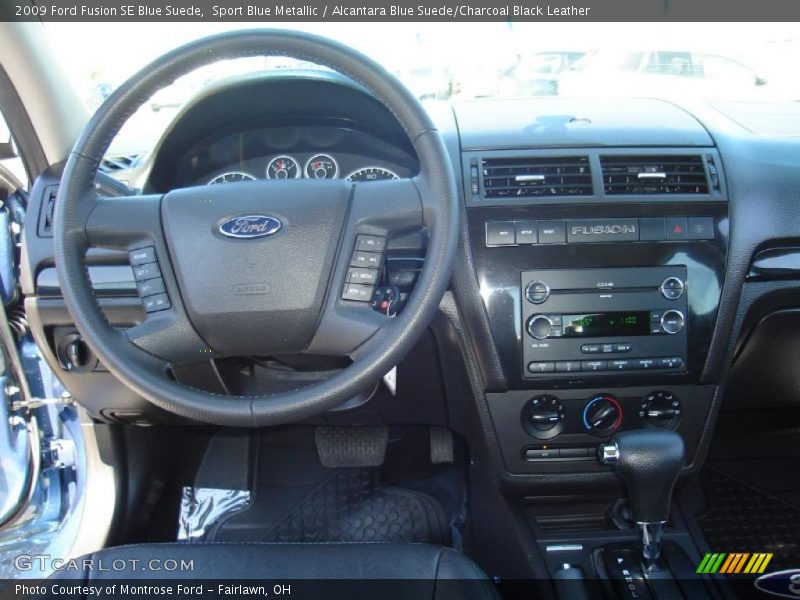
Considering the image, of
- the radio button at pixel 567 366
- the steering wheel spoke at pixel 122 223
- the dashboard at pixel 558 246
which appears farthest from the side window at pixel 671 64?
the steering wheel spoke at pixel 122 223

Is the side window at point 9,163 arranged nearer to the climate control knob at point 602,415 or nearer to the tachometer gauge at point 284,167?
the tachometer gauge at point 284,167

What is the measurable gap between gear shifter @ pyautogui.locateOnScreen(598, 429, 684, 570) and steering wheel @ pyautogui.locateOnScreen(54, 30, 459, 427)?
1.85 ft

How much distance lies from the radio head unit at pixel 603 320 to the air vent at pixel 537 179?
0.58 ft

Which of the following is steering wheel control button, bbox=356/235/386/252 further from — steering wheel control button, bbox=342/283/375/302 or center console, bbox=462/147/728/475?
center console, bbox=462/147/728/475

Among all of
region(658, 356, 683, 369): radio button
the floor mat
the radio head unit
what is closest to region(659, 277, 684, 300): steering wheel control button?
the radio head unit

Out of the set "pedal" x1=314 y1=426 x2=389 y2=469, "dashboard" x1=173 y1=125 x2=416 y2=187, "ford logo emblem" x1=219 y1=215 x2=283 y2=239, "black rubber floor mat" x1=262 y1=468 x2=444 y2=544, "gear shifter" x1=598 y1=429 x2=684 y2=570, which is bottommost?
"black rubber floor mat" x1=262 y1=468 x2=444 y2=544

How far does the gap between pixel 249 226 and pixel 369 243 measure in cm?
22

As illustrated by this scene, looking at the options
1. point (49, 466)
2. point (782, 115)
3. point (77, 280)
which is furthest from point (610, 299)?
point (49, 466)

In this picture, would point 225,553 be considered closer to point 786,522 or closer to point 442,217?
point 442,217

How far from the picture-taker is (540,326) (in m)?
1.55

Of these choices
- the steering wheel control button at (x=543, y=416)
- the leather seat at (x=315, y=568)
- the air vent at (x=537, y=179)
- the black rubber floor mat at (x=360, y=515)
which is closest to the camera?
the leather seat at (x=315, y=568)

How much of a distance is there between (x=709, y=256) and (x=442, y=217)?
0.72 m

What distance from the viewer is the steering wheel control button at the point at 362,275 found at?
1235mm

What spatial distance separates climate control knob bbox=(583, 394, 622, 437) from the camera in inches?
64.4
